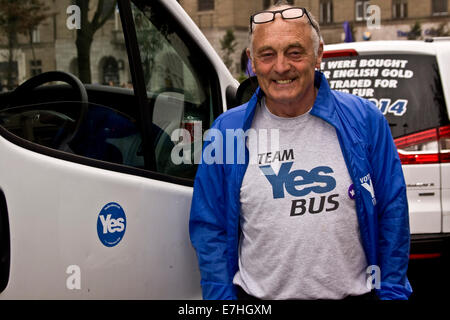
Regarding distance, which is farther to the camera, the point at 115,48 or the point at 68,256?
the point at 115,48

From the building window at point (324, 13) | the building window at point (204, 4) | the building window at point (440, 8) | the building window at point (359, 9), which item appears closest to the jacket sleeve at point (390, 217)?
the building window at point (204, 4)

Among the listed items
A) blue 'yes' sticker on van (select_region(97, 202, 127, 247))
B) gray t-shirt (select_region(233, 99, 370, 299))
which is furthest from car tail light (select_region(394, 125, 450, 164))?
blue 'yes' sticker on van (select_region(97, 202, 127, 247))

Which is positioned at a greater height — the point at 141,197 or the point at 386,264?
the point at 141,197

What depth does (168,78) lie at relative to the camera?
8.45ft

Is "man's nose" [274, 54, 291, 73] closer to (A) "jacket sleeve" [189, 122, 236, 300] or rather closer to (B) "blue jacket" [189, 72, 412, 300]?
(B) "blue jacket" [189, 72, 412, 300]

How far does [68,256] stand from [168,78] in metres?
0.98

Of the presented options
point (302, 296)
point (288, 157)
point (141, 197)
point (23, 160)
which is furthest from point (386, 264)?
point (23, 160)

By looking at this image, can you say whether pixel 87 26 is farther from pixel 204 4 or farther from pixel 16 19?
pixel 204 4

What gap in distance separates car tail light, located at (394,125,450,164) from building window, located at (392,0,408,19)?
35.3m

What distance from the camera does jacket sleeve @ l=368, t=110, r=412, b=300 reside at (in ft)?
6.75

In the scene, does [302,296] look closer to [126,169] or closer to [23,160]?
[126,169]

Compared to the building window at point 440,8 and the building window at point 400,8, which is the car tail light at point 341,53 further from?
the building window at point 440,8

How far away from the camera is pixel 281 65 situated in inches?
81.4
